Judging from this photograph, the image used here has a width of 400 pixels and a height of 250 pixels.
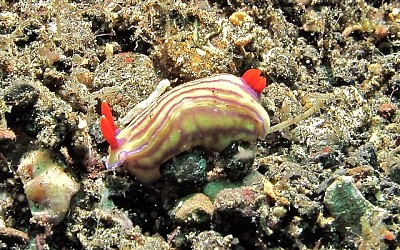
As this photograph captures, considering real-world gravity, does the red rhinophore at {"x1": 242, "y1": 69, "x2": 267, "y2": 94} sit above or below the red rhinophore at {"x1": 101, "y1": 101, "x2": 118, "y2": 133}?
above

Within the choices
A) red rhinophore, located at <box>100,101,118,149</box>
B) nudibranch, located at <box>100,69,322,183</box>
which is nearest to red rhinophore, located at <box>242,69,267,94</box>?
nudibranch, located at <box>100,69,322,183</box>

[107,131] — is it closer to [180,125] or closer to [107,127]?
[107,127]

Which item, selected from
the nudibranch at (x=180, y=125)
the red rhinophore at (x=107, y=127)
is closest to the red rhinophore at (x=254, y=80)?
the nudibranch at (x=180, y=125)

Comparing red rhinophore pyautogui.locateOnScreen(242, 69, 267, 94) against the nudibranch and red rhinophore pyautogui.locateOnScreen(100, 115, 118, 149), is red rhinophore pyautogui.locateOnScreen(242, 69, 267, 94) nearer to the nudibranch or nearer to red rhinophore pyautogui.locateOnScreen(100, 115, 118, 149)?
the nudibranch

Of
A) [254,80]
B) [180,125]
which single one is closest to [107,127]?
[180,125]

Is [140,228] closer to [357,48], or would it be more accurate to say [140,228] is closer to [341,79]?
[341,79]

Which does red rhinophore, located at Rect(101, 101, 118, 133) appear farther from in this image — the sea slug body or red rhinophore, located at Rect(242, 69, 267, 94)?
red rhinophore, located at Rect(242, 69, 267, 94)

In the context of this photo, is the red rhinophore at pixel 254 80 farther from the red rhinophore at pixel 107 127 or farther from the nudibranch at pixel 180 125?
the red rhinophore at pixel 107 127

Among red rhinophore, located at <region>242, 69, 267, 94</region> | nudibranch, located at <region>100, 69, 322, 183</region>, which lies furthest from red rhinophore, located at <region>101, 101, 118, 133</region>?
red rhinophore, located at <region>242, 69, 267, 94</region>

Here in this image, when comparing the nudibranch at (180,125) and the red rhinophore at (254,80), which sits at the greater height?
the red rhinophore at (254,80)

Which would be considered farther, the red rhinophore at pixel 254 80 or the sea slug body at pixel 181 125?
the red rhinophore at pixel 254 80

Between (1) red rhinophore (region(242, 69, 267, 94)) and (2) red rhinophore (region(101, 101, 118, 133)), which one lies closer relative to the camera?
(2) red rhinophore (region(101, 101, 118, 133))
